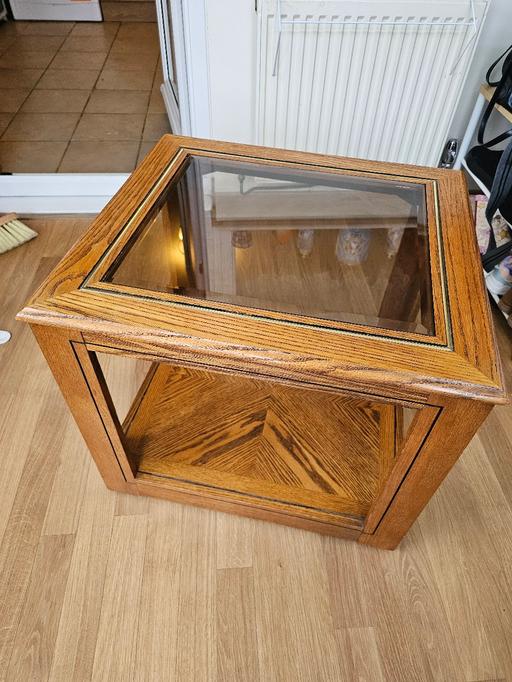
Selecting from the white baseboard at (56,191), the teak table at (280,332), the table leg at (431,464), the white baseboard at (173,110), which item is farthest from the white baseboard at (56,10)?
the table leg at (431,464)

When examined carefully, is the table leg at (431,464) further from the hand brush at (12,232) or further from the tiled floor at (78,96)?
the tiled floor at (78,96)

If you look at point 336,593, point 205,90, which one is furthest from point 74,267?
point 205,90

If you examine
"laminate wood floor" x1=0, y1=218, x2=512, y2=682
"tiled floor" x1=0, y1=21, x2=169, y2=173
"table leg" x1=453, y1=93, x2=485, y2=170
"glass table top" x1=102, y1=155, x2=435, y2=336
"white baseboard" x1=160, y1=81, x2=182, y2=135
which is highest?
"glass table top" x1=102, y1=155, x2=435, y2=336

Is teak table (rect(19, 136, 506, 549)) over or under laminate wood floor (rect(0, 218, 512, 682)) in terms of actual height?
over

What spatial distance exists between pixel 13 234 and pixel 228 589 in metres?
1.40

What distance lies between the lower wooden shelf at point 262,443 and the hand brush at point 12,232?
0.84 meters

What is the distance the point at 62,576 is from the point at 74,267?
61 cm

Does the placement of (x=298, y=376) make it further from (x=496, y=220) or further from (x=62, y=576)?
(x=496, y=220)

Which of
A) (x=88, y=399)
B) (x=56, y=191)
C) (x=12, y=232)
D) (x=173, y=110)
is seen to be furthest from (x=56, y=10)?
(x=88, y=399)

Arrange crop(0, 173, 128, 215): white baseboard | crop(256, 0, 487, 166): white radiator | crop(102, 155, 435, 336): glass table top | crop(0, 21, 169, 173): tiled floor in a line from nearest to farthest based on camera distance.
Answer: crop(102, 155, 435, 336): glass table top, crop(256, 0, 487, 166): white radiator, crop(0, 173, 128, 215): white baseboard, crop(0, 21, 169, 173): tiled floor

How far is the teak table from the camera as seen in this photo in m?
0.63

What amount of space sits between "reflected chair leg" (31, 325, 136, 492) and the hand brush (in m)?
1.03

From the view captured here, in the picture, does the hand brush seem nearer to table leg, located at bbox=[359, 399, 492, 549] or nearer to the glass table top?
the glass table top

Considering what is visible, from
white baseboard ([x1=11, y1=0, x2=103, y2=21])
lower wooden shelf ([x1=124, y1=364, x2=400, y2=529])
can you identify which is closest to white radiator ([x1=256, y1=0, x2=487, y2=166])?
lower wooden shelf ([x1=124, y1=364, x2=400, y2=529])
